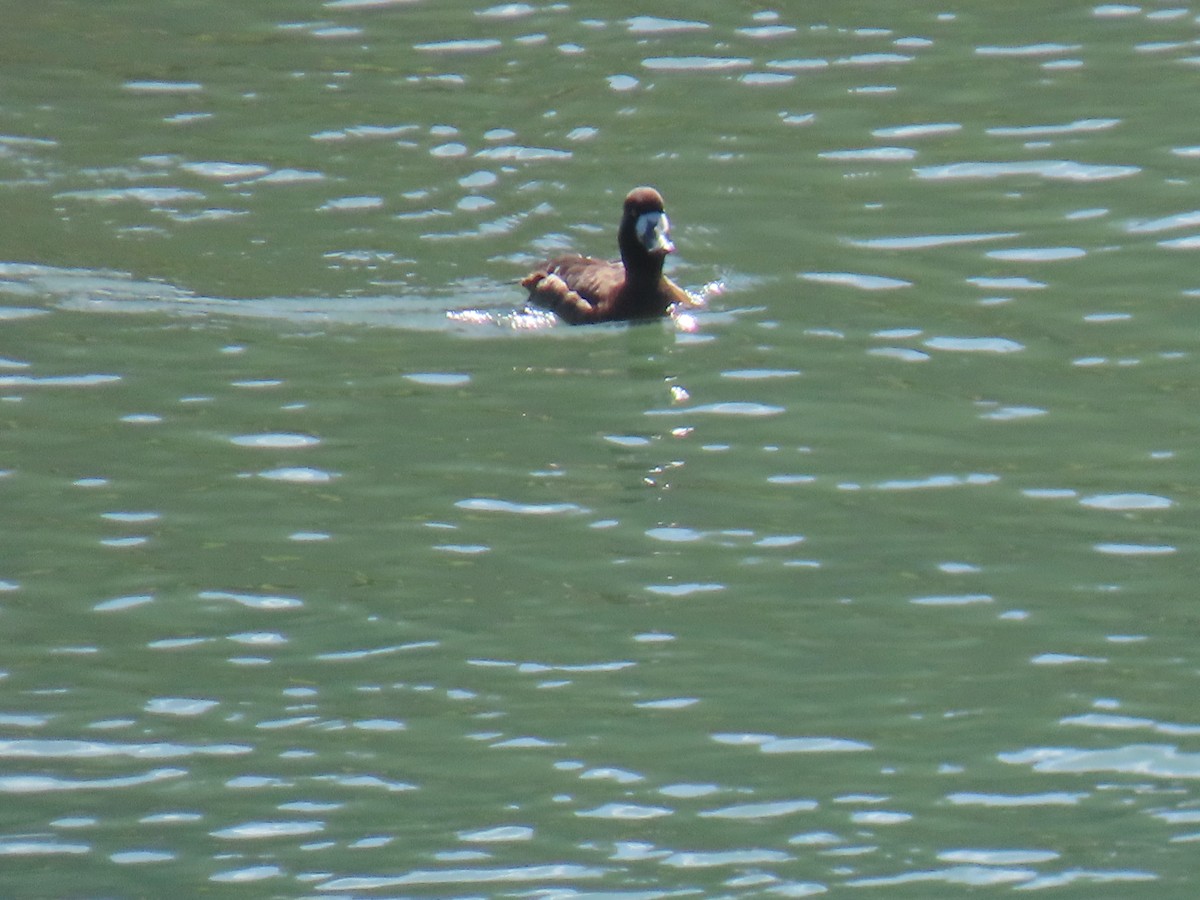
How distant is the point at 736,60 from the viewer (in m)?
19.8

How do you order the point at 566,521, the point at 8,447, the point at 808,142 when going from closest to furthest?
1. the point at 566,521
2. the point at 8,447
3. the point at 808,142

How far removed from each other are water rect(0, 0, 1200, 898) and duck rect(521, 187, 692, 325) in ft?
0.99

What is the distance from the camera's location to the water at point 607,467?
28.6ft

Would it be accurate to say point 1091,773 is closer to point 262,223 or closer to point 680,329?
point 680,329

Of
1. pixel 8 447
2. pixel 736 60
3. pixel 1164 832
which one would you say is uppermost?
pixel 736 60

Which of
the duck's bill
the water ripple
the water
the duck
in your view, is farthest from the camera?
the water ripple

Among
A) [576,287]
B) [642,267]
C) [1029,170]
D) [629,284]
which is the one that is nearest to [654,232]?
[642,267]

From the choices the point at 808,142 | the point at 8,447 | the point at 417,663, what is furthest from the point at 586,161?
the point at 417,663

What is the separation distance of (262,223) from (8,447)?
15.9 ft

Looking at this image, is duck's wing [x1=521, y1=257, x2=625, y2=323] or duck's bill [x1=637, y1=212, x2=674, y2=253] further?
duck's wing [x1=521, y1=257, x2=625, y2=323]

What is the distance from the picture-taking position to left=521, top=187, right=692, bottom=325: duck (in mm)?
15562

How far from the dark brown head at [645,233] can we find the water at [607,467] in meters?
0.55

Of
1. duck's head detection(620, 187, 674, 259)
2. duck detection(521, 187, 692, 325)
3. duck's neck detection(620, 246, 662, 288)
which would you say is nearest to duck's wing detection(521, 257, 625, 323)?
duck detection(521, 187, 692, 325)

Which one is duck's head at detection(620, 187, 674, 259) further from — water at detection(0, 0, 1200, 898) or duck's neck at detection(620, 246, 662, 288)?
water at detection(0, 0, 1200, 898)
